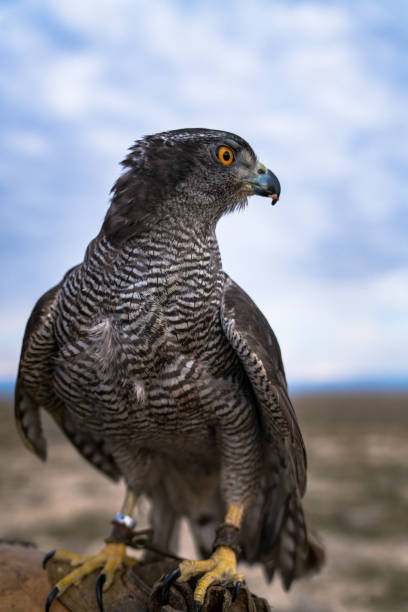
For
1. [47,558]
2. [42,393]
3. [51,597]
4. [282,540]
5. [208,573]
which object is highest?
[42,393]

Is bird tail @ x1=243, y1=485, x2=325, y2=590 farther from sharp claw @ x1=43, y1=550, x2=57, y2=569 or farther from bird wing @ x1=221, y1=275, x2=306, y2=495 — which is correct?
sharp claw @ x1=43, y1=550, x2=57, y2=569

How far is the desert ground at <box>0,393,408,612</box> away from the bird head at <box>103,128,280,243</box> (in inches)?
95.9

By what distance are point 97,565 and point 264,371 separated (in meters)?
1.40

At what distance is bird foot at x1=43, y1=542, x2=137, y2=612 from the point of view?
2820 millimetres

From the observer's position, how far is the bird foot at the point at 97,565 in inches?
111

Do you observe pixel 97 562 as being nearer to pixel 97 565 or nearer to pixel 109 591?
pixel 97 565

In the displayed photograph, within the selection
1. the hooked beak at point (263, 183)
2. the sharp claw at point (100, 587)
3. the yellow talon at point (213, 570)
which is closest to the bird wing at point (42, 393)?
the sharp claw at point (100, 587)

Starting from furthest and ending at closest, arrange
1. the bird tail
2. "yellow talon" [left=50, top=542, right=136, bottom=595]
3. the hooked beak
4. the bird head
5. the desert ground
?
the desert ground
the bird tail
the hooked beak
"yellow talon" [left=50, top=542, right=136, bottom=595]
the bird head

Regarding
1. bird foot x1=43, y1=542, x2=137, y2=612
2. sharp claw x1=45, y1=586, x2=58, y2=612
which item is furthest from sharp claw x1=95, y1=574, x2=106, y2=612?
sharp claw x1=45, y1=586, x2=58, y2=612

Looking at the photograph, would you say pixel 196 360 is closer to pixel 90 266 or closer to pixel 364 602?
pixel 90 266

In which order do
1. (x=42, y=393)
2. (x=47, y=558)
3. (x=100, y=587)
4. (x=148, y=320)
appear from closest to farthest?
(x=148, y=320) → (x=100, y=587) → (x=47, y=558) → (x=42, y=393)

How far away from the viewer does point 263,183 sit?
302 centimetres

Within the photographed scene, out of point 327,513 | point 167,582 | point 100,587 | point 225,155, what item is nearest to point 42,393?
point 100,587

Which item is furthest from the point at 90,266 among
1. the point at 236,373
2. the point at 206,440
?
the point at 206,440
